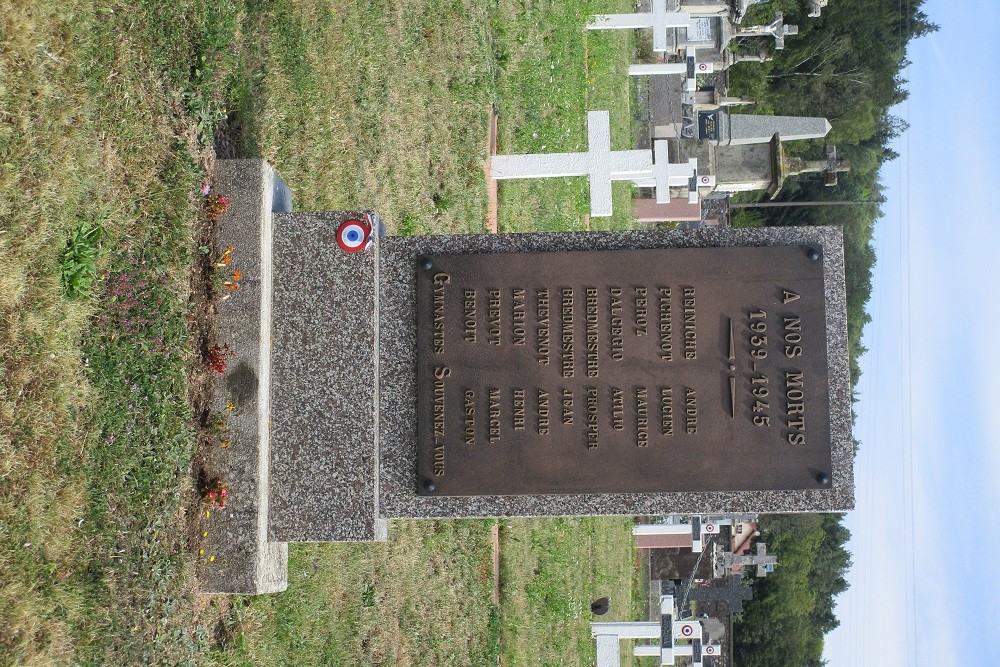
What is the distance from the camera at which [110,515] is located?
6.21 meters

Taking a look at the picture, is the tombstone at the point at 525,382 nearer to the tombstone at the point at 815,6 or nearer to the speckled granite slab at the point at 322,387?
the speckled granite slab at the point at 322,387

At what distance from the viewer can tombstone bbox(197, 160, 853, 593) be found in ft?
24.0

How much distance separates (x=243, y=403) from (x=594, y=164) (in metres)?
5.47

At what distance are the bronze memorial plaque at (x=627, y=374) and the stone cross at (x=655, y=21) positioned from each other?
816 centimetres

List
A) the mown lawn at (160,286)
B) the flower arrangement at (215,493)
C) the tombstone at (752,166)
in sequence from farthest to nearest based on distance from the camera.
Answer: the tombstone at (752,166), the flower arrangement at (215,493), the mown lawn at (160,286)

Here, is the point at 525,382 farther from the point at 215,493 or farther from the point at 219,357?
the point at 215,493

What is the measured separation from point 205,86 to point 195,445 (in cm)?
308

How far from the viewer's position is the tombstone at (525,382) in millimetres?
7316

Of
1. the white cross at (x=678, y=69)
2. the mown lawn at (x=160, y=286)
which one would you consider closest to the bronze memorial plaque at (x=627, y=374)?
the mown lawn at (x=160, y=286)

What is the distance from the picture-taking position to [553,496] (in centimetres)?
741

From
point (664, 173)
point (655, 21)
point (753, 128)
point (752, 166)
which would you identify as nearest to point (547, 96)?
point (664, 173)

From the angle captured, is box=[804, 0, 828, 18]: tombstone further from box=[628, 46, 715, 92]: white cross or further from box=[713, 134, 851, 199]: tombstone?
box=[628, 46, 715, 92]: white cross

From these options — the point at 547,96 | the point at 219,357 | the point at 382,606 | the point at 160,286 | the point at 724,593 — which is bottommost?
the point at 724,593

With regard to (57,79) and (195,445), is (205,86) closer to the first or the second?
(57,79)
